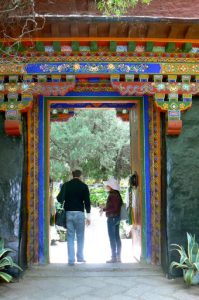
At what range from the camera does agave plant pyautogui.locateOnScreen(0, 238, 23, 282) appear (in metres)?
5.00

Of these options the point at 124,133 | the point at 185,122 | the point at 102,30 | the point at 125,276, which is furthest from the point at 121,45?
the point at 124,133

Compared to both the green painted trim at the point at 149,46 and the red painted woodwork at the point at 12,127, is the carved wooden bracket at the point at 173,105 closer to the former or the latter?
the green painted trim at the point at 149,46

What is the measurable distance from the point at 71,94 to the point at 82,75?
3.57 feet

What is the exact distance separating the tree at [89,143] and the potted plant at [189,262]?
9.35 m

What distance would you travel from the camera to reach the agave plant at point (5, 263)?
5.00 metres

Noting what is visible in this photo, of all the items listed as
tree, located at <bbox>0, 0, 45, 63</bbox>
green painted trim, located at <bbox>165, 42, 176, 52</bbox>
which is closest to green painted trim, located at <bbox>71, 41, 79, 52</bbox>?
tree, located at <bbox>0, 0, 45, 63</bbox>

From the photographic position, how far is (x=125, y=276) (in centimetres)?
546

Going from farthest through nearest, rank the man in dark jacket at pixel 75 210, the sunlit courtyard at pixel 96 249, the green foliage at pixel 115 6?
the sunlit courtyard at pixel 96 249
the man in dark jacket at pixel 75 210
the green foliage at pixel 115 6

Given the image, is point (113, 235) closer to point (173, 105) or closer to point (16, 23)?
point (173, 105)

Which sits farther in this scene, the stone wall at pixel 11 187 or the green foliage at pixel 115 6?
the stone wall at pixel 11 187

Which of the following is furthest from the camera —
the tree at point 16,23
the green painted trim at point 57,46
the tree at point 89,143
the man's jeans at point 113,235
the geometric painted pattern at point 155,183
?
the tree at point 89,143

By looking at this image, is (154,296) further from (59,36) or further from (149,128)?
(59,36)

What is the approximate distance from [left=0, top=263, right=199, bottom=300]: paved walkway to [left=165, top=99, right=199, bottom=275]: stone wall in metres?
0.55

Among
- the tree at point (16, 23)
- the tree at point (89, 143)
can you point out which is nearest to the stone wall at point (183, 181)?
the tree at point (16, 23)
